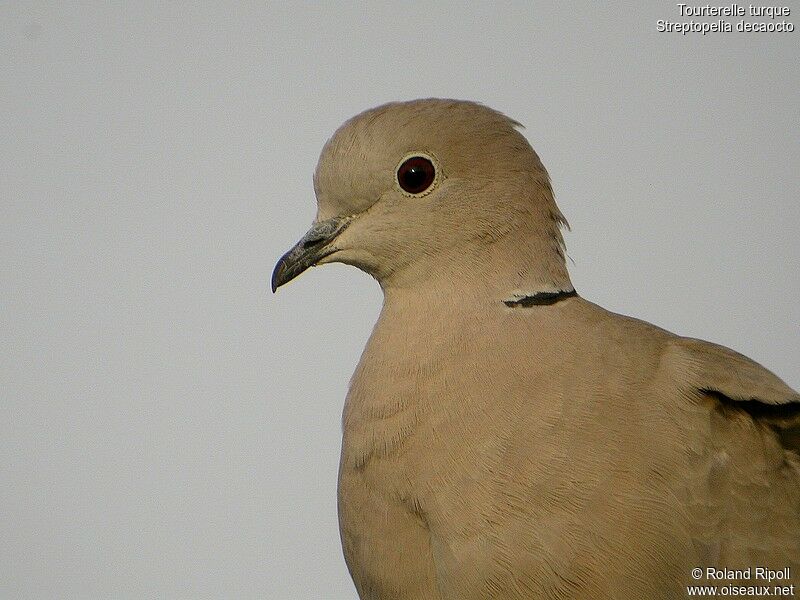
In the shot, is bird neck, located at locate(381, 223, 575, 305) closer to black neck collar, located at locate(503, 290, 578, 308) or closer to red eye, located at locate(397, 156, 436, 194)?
black neck collar, located at locate(503, 290, 578, 308)

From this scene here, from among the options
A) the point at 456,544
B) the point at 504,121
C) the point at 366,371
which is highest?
the point at 504,121

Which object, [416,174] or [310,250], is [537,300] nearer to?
[416,174]

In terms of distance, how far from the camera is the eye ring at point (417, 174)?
7.00 feet

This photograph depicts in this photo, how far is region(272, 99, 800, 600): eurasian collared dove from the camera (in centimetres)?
177

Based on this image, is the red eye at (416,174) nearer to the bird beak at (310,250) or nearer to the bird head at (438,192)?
the bird head at (438,192)

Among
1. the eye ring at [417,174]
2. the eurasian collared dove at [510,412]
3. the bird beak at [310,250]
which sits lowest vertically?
the eurasian collared dove at [510,412]

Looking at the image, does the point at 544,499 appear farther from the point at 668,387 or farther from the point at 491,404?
the point at 668,387

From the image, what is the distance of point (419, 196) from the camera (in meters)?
2.14

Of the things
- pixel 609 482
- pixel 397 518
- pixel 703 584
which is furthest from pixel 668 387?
pixel 397 518

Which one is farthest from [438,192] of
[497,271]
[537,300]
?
[537,300]

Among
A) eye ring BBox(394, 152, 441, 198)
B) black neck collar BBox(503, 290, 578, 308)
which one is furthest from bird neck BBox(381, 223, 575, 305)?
eye ring BBox(394, 152, 441, 198)

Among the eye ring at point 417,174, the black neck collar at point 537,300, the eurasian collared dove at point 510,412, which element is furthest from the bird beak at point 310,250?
the black neck collar at point 537,300

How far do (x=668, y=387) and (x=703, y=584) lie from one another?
407mm

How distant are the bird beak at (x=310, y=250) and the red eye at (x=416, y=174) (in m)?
0.17
